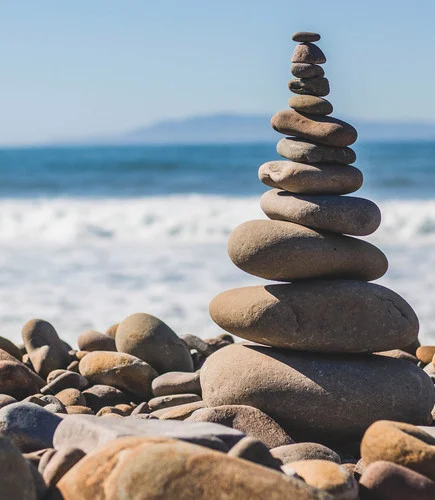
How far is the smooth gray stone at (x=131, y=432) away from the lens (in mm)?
3834

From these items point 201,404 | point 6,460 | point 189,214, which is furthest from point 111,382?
point 189,214

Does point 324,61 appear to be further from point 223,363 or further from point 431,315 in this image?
point 431,315

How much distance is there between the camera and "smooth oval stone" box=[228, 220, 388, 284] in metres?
5.32

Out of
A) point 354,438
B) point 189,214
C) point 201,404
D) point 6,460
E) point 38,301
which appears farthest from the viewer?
point 189,214

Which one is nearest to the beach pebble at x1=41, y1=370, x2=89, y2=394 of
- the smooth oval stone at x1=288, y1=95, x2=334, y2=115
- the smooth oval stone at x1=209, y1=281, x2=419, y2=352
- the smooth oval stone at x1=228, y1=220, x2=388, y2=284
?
the smooth oval stone at x1=209, y1=281, x2=419, y2=352

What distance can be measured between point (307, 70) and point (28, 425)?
8.64 feet

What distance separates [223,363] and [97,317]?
15.8 feet

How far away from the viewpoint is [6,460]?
11.2 feet

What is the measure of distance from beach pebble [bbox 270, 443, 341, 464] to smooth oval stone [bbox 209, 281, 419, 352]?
88cm

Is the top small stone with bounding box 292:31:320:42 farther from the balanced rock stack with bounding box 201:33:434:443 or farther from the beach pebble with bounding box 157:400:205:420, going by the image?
the beach pebble with bounding box 157:400:205:420

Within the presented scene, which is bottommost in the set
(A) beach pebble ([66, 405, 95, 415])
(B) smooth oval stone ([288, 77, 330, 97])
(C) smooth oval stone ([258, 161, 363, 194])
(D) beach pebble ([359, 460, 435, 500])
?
(A) beach pebble ([66, 405, 95, 415])

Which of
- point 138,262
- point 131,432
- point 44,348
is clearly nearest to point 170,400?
point 44,348

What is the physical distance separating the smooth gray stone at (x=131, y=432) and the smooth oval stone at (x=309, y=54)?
2434 millimetres

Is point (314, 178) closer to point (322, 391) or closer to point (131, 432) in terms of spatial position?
point (322, 391)
